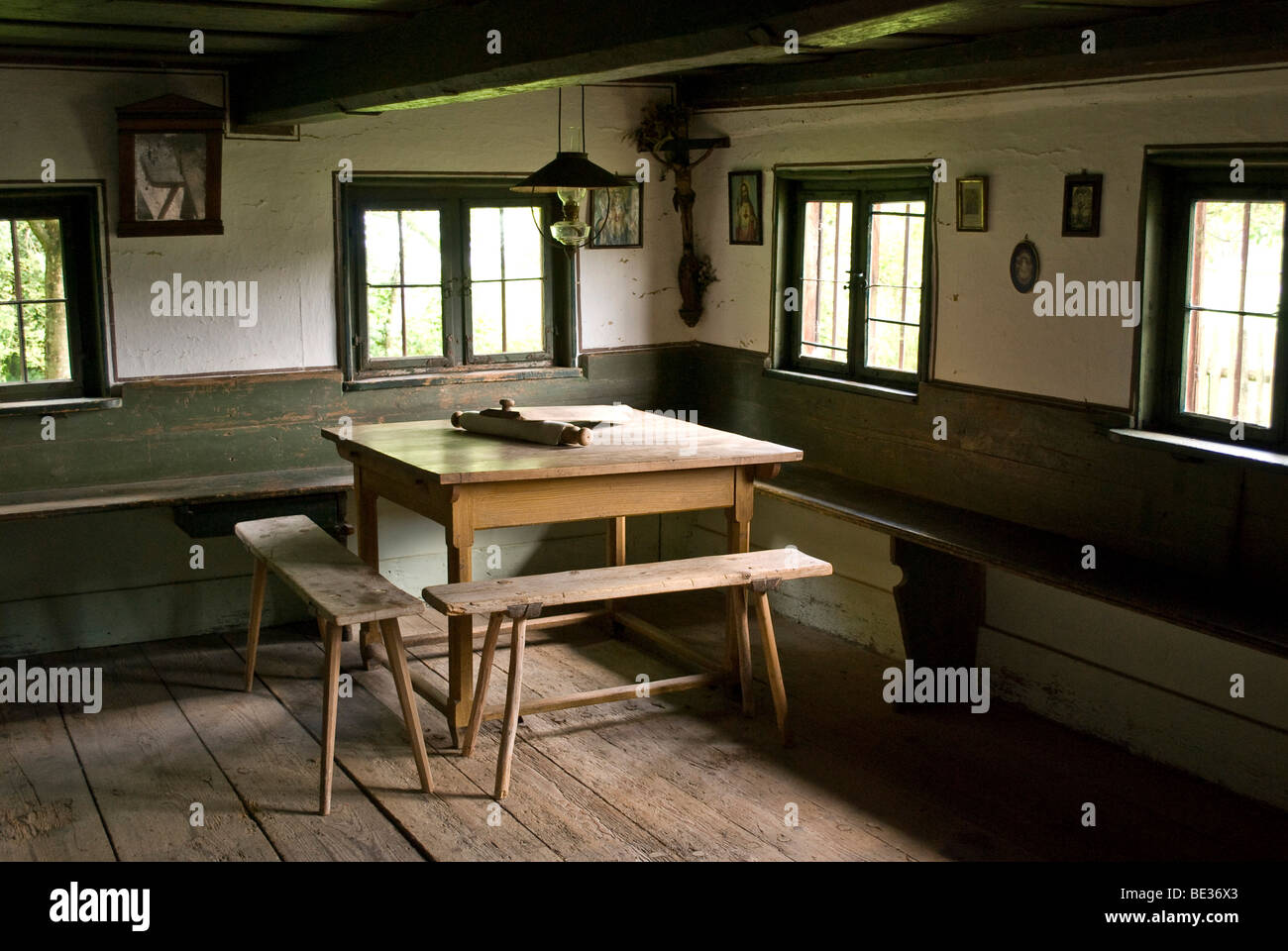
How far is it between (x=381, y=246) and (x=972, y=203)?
3008mm

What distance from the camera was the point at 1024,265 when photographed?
18.7ft

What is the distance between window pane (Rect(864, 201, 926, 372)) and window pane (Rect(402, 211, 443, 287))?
2.26 m

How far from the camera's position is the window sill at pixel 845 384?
6430mm

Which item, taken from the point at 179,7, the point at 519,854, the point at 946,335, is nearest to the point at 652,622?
the point at 946,335

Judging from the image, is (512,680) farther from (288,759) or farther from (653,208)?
(653,208)

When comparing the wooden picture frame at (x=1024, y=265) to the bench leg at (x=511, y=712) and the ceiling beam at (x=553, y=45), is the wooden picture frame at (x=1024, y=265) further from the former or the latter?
the bench leg at (x=511, y=712)

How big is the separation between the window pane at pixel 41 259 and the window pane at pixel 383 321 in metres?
1.48

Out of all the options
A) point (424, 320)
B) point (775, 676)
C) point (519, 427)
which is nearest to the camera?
point (775, 676)

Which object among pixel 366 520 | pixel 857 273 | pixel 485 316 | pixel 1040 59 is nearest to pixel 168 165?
pixel 485 316

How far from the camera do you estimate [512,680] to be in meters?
4.89

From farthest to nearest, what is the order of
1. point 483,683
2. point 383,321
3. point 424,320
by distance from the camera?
point 424,320 → point 383,321 → point 483,683

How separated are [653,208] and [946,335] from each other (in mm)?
2192

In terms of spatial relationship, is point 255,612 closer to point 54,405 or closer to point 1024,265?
point 54,405

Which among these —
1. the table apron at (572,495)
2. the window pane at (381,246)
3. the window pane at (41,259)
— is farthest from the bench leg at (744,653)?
the window pane at (41,259)
